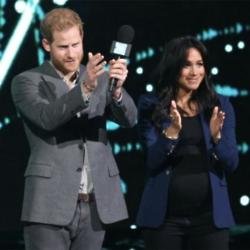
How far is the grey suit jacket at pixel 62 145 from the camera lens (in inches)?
85.7

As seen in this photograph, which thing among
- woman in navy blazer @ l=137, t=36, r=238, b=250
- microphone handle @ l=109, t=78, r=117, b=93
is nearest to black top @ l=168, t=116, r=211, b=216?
woman in navy blazer @ l=137, t=36, r=238, b=250

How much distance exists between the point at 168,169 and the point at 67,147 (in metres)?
0.50

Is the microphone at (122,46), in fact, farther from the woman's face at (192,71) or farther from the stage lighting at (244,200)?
the stage lighting at (244,200)

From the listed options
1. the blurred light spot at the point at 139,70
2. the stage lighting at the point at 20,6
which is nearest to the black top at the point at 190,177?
the blurred light spot at the point at 139,70

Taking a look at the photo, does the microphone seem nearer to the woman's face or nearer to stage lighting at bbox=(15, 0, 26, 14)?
the woman's face

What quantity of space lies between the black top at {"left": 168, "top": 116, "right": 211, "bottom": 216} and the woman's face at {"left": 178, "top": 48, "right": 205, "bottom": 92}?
6.5 inches

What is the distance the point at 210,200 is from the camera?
100 inches

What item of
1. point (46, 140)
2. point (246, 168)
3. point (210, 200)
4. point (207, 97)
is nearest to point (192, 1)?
point (246, 168)

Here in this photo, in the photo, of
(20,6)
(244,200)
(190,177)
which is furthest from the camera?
(244,200)

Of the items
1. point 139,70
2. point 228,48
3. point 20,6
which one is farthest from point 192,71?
point 20,6

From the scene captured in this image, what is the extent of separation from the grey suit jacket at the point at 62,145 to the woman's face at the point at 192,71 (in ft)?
1.30

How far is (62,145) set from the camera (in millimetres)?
2242

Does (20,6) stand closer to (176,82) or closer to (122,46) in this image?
(176,82)

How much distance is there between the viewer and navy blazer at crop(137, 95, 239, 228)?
252 cm
